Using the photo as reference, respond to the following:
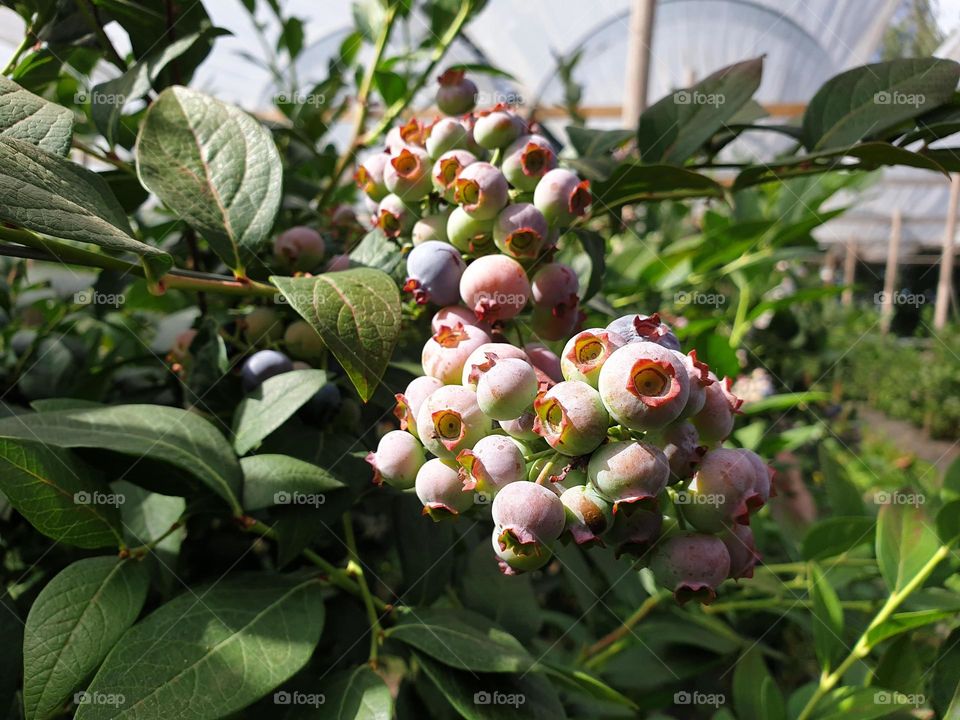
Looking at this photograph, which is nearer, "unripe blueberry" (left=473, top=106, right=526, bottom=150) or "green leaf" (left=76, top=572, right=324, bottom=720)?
"green leaf" (left=76, top=572, right=324, bottom=720)

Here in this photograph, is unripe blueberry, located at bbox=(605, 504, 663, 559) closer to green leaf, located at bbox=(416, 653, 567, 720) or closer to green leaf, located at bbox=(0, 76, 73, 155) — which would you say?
green leaf, located at bbox=(416, 653, 567, 720)

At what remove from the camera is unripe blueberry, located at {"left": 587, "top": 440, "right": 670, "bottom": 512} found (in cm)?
32

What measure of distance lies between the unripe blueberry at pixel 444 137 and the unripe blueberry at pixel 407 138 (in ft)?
0.04

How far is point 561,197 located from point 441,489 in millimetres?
213

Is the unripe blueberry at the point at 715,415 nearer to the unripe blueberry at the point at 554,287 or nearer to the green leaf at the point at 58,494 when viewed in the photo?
the unripe blueberry at the point at 554,287

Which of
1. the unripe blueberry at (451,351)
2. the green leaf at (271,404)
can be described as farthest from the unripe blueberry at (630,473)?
the green leaf at (271,404)

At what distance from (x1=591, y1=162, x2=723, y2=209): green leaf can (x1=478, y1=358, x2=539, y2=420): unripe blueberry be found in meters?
0.24

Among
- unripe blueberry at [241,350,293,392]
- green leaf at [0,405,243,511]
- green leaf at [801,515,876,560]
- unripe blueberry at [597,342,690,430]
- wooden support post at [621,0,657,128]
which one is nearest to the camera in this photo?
unripe blueberry at [597,342,690,430]

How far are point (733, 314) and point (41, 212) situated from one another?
1.17m

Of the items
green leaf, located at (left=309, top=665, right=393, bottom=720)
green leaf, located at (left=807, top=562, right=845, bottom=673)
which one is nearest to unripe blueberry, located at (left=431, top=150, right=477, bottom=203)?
green leaf, located at (left=309, top=665, right=393, bottom=720)

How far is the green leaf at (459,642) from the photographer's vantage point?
16.8 inches

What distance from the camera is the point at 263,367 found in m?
0.52

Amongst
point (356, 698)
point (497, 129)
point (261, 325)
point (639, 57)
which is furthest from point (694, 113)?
point (639, 57)

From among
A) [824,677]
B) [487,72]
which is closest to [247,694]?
[824,677]
